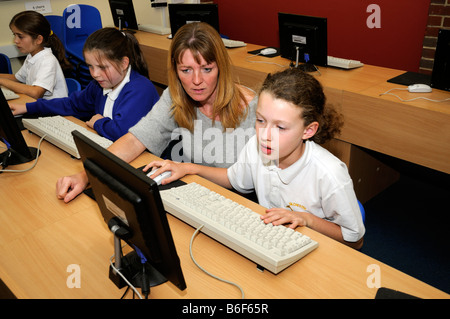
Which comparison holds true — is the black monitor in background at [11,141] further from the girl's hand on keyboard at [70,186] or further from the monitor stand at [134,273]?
the monitor stand at [134,273]

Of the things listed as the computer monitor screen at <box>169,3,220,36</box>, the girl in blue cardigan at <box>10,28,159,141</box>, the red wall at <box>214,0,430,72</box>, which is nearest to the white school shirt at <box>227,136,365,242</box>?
the girl in blue cardigan at <box>10,28,159,141</box>

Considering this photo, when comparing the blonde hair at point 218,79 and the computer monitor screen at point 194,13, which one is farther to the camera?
the computer monitor screen at point 194,13

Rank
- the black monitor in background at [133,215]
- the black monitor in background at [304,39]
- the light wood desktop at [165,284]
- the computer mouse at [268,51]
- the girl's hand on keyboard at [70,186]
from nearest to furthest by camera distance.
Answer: the black monitor in background at [133,215]
the light wood desktop at [165,284]
the girl's hand on keyboard at [70,186]
the black monitor in background at [304,39]
the computer mouse at [268,51]

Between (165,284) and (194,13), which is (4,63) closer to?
(194,13)

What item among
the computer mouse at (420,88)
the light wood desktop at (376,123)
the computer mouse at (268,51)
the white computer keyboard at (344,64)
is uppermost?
the computer mouse at (268,51)

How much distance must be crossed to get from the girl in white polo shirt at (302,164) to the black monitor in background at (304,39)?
4.21 ft

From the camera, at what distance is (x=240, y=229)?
3.11 ft

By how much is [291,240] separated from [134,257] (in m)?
0.39

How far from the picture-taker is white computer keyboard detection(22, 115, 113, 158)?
1509mm

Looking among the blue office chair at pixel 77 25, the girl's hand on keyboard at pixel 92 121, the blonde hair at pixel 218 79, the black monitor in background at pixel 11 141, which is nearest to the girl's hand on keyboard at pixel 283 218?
the blonde hair at pixel 218 79

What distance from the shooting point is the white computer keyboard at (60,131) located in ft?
4.95

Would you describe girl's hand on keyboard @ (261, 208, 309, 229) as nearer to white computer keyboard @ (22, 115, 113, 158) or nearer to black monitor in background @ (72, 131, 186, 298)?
black monitor in background @ (72, 131, 186, 298)

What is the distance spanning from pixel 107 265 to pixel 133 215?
11.6 inches
